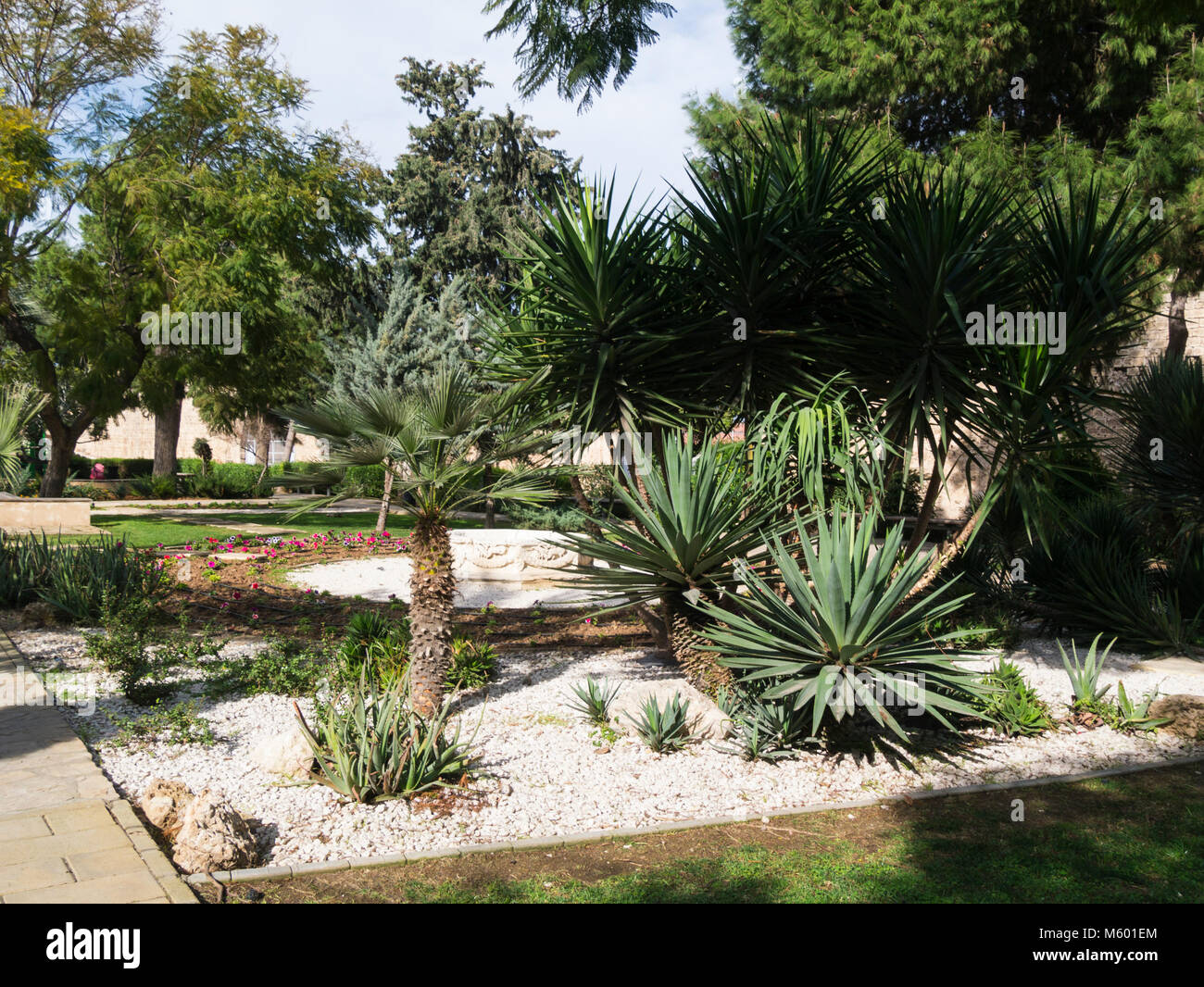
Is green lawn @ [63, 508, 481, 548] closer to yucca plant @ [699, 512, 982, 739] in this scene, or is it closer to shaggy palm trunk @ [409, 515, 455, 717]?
shaggy palm trunk @ [409, 515, 455, 717]

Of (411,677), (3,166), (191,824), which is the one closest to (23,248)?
(3,166)

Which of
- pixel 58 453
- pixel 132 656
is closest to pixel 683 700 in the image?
pixel 132 656

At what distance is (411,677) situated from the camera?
5.68 metres

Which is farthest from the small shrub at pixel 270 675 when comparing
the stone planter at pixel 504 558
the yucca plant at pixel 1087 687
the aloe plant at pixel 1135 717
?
the aloe plant at pixel 1135 717

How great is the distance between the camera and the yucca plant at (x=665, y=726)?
5316 millimetres

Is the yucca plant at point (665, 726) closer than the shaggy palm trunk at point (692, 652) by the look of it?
Yes

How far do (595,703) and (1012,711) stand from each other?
2582mm

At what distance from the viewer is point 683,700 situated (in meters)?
5.82

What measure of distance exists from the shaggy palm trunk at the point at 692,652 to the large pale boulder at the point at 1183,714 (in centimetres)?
280

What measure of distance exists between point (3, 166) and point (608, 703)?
12127 millimetres

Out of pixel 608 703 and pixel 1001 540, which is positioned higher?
pixel 1001 540

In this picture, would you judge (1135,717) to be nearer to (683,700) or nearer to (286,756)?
(683,700)

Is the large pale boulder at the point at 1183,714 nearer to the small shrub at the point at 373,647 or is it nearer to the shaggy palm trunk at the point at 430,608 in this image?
the shaggy palm trunk at the point at 430,608
